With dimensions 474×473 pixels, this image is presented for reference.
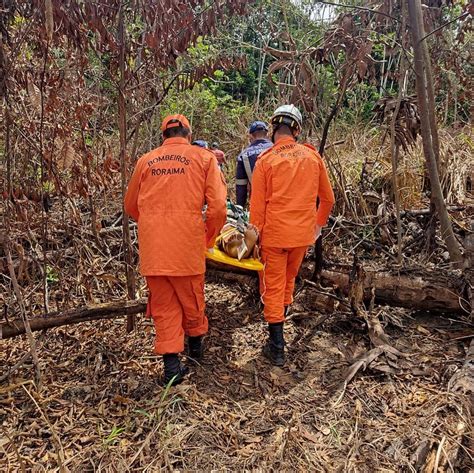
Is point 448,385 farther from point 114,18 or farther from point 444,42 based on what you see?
point 444,42

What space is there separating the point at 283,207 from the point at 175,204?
85cm

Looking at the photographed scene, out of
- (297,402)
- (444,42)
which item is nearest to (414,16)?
(444,42)

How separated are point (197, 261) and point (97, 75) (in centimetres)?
189

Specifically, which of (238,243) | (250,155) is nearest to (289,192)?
(238,243)

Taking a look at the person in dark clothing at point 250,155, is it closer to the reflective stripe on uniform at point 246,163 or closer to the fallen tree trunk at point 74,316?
the reflective stripe on uniform at point 246,163

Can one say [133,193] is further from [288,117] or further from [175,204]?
[288,117]

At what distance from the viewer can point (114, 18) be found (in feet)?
9.00

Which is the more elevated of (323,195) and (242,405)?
(323,195)

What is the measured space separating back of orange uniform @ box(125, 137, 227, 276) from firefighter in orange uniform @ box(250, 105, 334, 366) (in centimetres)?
46

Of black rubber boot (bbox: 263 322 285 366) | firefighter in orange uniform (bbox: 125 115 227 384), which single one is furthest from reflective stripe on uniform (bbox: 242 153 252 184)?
black rubber boot (bbox: 263 322 285 366)

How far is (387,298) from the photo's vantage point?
381cm

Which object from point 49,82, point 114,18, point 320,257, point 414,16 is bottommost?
point 320,257

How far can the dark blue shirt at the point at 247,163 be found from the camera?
4.95 meters

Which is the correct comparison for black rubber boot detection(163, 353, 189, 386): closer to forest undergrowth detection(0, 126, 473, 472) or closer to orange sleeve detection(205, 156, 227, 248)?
forest undergrowth detection(0, 126, 473, 472)
